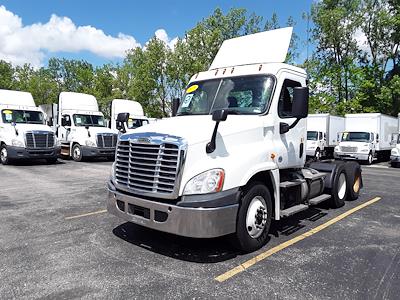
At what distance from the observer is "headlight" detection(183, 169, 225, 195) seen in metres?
4.12

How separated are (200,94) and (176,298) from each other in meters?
3.40

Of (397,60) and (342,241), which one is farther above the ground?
(397,60)

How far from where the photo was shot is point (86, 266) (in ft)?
13.8

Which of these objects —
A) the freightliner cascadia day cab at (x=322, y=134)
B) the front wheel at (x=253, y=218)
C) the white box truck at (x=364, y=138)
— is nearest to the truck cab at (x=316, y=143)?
the freightliner cascadia day cab at (x=322, y=134)

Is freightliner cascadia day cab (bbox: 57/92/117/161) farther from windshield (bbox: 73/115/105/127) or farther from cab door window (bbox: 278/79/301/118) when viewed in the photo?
cab door window (bbox: 278/79/301/118)

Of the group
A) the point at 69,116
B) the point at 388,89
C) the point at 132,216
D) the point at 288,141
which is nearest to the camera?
the point at 132,216

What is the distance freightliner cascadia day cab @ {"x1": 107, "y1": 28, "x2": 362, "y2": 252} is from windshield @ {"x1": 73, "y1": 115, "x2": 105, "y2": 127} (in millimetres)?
13702

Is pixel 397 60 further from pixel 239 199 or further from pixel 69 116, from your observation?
pixel 239 199

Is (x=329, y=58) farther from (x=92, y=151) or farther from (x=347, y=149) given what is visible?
(x=92, y=151)

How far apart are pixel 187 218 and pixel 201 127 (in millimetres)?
1237

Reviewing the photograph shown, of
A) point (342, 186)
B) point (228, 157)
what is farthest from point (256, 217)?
point (342, 186)

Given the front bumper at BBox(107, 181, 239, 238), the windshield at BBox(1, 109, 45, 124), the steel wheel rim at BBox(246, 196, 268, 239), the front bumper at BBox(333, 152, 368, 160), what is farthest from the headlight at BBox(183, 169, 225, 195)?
the front bumper at BBox(333, 152, 368, 160)

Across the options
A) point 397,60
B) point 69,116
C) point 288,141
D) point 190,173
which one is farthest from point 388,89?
point 190,173

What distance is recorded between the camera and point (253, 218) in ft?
15.3
